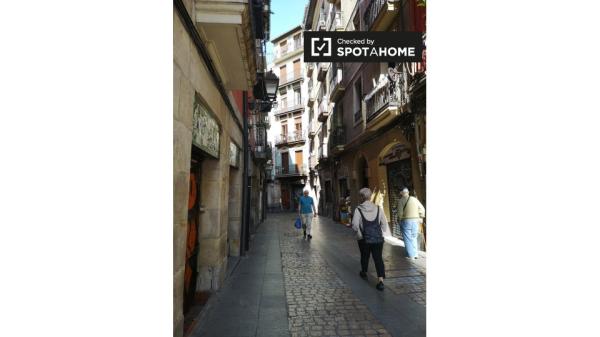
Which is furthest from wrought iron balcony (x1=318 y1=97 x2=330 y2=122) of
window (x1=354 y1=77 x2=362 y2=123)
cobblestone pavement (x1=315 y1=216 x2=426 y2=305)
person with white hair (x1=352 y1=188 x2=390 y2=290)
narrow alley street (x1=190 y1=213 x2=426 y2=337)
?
person with white hair (x1=352 y1=188 x2=390 y2=290)

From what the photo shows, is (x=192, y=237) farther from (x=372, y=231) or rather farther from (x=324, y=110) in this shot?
(x=324, y=110)

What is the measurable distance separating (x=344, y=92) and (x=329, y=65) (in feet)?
11.3

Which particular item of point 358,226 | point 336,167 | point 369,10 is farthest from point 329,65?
point 358,226

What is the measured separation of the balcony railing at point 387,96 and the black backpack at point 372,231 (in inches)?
184

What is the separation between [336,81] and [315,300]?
15.8 m

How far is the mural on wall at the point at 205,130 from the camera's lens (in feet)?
12.6

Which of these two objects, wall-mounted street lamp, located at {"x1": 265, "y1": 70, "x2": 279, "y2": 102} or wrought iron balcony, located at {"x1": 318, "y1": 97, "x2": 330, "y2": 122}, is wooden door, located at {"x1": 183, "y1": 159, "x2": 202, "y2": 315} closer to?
wall-mounted street lamp, located at {"x1": 265, "y1": 70, "x2": 279, "y2": 102}

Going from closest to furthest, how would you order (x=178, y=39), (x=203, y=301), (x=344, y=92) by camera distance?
(x=178, y=39)
(x=203, y=301)
(x=344, y=92)

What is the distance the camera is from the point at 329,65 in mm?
20547

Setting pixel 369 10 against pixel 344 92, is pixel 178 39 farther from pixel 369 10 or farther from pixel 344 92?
pixel 344 92

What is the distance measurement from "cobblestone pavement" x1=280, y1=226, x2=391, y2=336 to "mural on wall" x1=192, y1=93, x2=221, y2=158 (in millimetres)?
2384

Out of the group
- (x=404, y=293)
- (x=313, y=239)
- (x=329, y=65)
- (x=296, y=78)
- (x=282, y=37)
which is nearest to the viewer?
(x=404, y=293)

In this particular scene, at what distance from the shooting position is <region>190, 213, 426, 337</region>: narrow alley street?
3.79m

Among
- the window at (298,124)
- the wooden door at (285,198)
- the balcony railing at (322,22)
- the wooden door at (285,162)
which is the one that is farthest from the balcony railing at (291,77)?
the balcony railing at (322,22)
